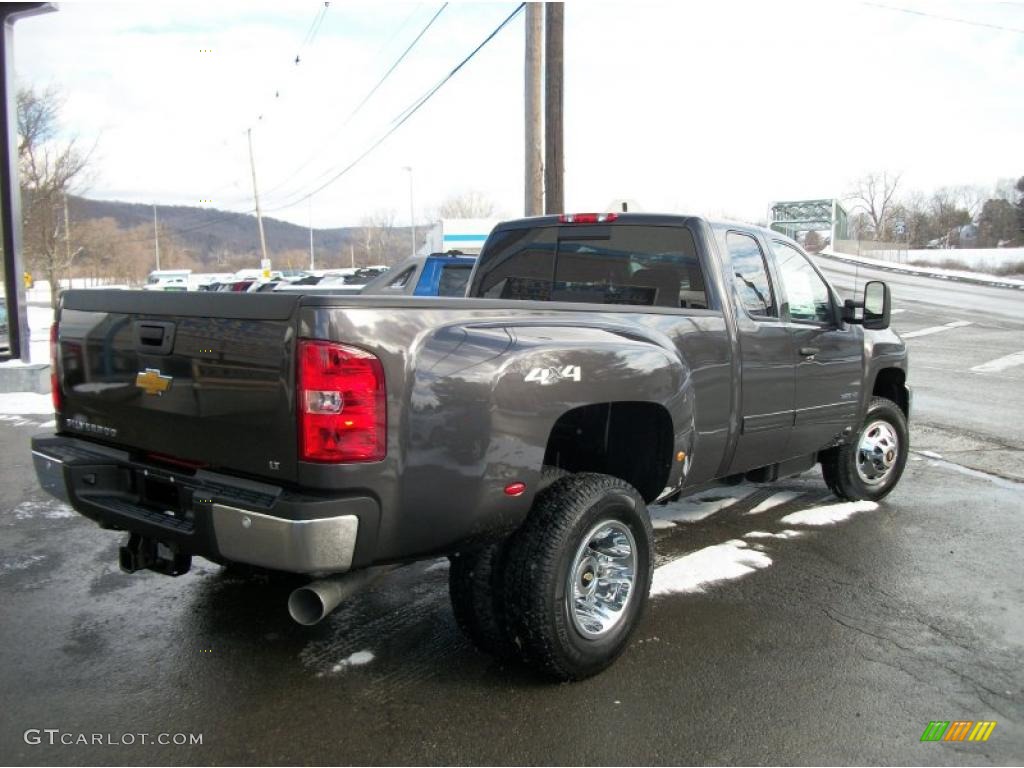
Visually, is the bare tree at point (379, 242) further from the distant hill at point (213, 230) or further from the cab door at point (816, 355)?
the cab door at point (816, 355)

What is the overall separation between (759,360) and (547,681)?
2193 mm

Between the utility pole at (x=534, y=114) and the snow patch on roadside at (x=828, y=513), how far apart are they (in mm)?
7001

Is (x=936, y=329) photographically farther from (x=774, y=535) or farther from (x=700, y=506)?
(x=774, y=535)

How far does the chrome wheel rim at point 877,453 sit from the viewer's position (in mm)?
5912

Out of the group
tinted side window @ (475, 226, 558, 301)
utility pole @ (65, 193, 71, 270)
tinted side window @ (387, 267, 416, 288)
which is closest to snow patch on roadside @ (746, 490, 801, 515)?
tinted side window @ (475, 226, 558, 301)

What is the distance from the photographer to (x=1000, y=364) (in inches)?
592

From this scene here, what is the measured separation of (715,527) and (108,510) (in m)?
3.78

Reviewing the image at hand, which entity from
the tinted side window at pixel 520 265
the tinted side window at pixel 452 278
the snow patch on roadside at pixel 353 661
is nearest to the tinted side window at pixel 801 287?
the tinted side window at pixel 520 265

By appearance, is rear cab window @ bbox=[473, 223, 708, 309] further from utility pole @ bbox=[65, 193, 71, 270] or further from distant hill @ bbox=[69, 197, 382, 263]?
distant hill @ bbox=[69, 197, 382, 263]

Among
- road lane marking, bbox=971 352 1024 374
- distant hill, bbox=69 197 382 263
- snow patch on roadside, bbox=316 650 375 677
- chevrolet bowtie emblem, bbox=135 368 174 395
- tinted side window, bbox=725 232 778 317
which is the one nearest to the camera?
chevrolet bowtie emblem, bbox=135 368 174 395

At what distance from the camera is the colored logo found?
2.99 meters

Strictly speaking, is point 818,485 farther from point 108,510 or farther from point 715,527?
point 108,510

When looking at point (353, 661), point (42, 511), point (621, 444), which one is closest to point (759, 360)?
point (621, 444)
